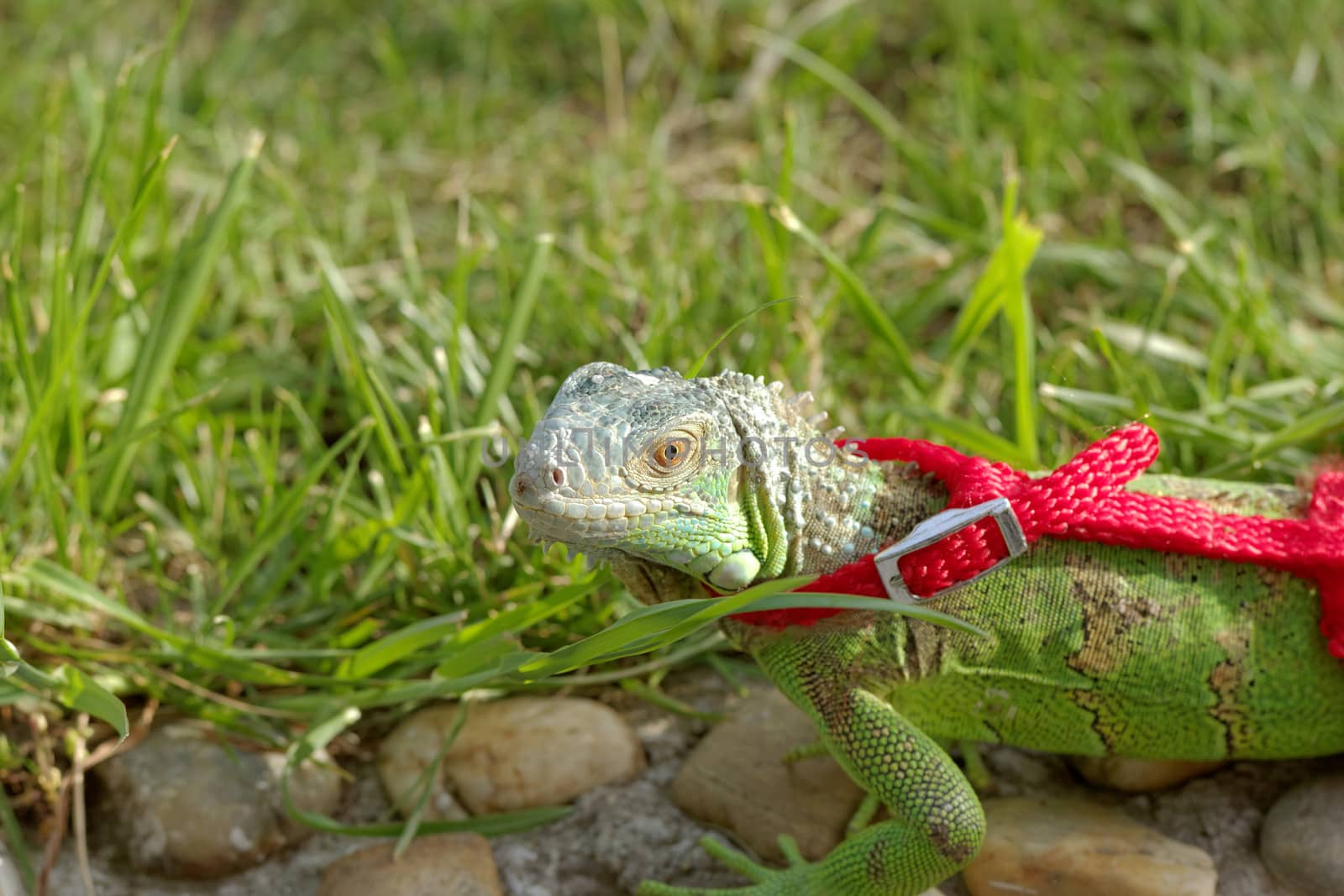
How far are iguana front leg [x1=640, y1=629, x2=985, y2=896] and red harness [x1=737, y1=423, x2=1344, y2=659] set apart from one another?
10 cm

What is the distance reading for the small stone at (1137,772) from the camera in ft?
9.56

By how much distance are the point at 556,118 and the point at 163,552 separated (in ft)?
9.26

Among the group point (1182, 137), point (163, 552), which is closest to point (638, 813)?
point (163, 552)

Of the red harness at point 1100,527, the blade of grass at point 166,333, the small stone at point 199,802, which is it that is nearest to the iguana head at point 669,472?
the red harness at point 1100,527

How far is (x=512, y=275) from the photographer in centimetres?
443

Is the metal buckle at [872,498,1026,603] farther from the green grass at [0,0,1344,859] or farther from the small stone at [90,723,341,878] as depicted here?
the small stone at [90,723,341,878]

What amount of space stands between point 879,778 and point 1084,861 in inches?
20.0

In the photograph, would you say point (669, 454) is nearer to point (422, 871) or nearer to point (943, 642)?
point (943, 642)

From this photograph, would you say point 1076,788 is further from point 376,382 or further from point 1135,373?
point 376,382

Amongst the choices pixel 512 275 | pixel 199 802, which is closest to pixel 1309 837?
pixel 199 802

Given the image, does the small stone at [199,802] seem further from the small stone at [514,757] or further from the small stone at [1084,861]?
the small stone at [1084,861]

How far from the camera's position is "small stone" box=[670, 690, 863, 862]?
2910 mm

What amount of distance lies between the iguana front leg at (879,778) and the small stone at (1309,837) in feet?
2.42

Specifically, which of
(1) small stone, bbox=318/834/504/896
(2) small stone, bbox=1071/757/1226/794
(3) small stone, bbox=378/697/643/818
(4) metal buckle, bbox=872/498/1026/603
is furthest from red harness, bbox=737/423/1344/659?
(1) small stone, bbox=318/834/504/896
